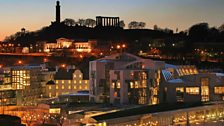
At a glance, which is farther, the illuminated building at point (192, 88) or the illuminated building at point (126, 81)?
the illuminated building at point (192, 88)

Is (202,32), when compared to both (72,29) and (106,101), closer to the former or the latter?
(72,29)

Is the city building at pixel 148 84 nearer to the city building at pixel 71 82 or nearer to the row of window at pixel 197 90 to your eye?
the row of window at pixel 197 90

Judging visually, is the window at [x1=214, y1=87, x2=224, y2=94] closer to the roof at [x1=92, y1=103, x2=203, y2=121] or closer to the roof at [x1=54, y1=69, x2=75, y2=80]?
the roof at [x1=92, y1=103, x2=203, y2=121]

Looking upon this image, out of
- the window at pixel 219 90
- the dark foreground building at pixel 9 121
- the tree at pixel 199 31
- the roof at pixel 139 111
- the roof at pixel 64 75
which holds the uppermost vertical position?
the tree at pixel 199 31

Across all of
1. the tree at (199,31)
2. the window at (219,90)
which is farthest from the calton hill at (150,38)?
the window at (219,90)

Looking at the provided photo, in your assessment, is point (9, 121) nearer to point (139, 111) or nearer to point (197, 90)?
point (139, 111)

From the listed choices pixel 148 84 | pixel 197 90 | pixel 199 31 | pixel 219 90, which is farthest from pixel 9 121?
pixel 199 31
